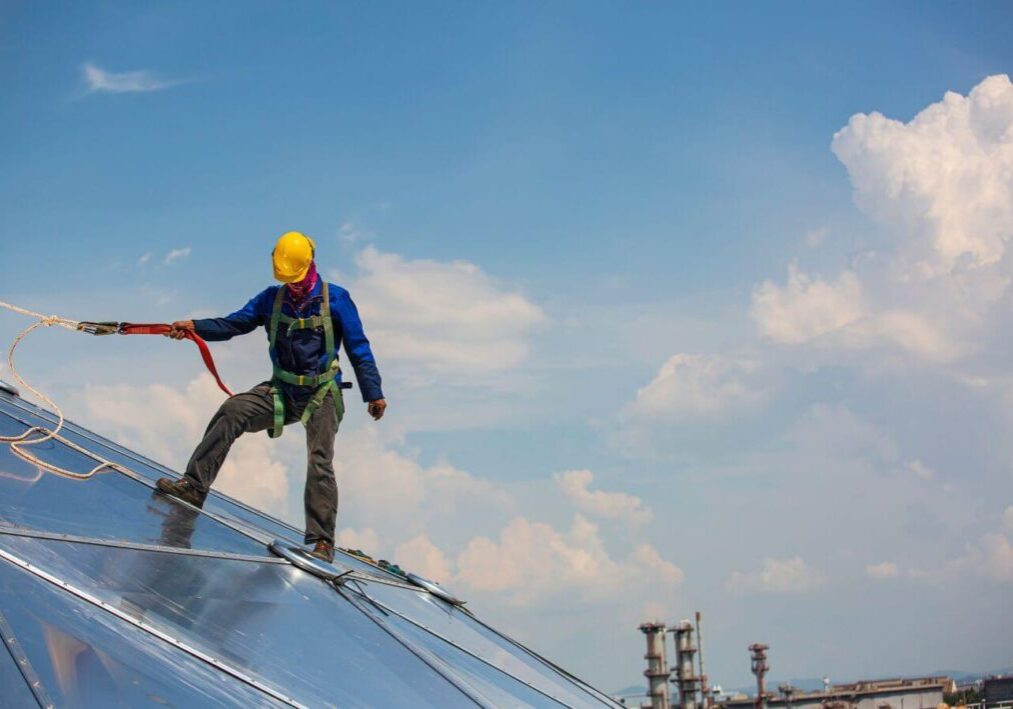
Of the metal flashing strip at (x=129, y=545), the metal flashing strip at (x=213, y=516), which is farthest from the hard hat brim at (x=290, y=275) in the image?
the metal flashing strip at (x=129, y=545)

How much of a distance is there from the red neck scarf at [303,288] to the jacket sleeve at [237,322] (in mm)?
261

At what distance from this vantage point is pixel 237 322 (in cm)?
859

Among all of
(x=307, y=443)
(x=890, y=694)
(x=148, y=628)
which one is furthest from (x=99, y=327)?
(x=890, y=694)

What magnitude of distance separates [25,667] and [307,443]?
4.03 m

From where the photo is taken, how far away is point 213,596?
6.18 m

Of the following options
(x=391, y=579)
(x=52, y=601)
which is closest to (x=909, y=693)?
(x=391, y=579)

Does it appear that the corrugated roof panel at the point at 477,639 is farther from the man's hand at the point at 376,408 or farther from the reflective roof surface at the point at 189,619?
the man's hand at the point at 376,408

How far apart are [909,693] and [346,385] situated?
230 feet

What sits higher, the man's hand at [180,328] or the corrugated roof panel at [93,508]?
the man's hand at [180,328]

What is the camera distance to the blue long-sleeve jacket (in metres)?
8.38

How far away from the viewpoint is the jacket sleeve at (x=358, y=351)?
846 centimetres

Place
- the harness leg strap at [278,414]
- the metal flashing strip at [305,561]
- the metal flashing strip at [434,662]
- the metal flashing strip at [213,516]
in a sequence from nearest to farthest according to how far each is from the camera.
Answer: the metal flashing strip at [434,662] < the metal flashing strip at [305,561] < the metal flashing strip at [213,516] < the harness leg strap at [278,414]

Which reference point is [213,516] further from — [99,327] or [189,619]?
[189,619]

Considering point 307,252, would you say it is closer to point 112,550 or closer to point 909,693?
point 112,550
